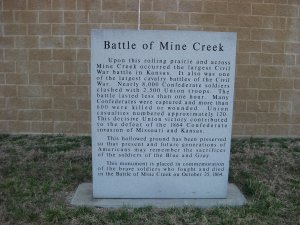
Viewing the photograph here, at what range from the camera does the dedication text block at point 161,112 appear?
4.45 meters

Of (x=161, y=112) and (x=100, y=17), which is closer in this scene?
(x=161, y=112)

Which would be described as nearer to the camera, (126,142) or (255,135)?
(126,142)

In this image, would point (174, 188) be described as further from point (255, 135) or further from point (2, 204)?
point (255, 135)

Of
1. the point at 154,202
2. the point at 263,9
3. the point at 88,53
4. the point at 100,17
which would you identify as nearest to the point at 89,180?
the point at 154,202

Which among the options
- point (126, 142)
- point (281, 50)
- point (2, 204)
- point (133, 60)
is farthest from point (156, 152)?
point (281, 50)

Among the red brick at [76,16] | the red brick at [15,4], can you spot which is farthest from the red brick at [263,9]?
the red brick at [15,4]

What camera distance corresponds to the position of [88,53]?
7430 mm

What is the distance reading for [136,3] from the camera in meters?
7.28

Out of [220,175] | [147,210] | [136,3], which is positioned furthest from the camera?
[136,3]

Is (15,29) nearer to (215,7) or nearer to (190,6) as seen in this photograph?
(190,6)

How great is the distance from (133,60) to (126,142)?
2.60 ft

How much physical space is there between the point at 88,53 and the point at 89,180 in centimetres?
267

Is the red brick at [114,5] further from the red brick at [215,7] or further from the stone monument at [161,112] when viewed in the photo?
the stone monument at [161,112]

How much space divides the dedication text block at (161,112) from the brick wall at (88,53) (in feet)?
9.75
